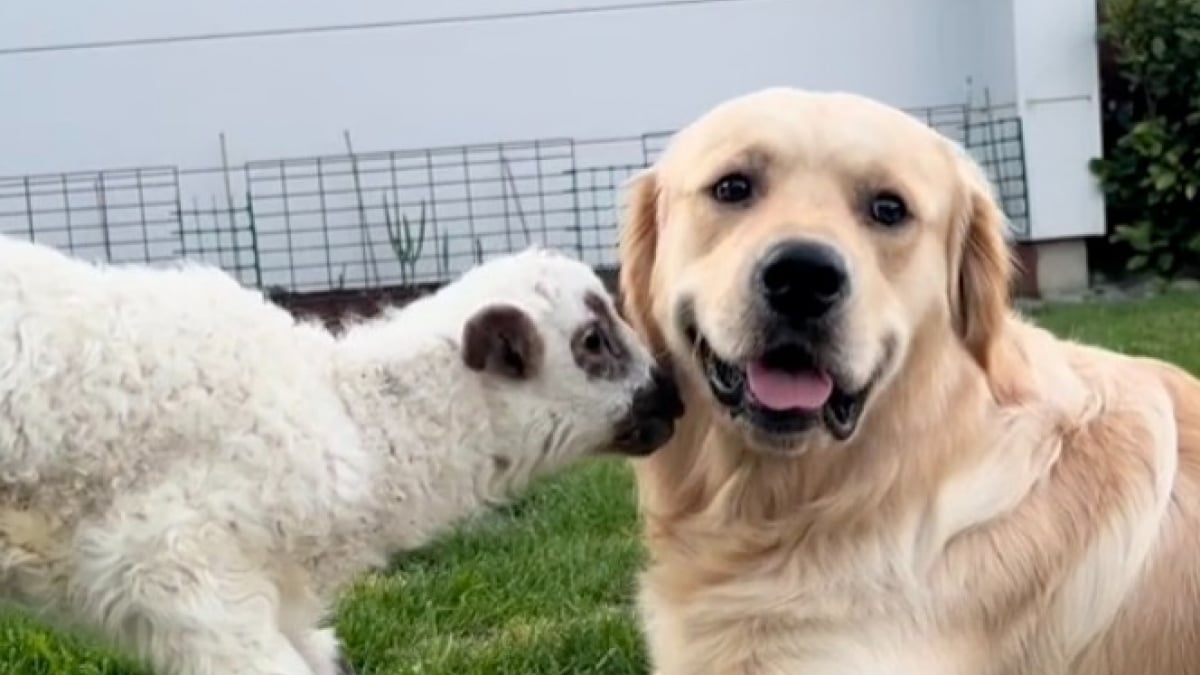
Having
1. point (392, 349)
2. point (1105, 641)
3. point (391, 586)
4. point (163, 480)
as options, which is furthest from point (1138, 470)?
point (391, 586)

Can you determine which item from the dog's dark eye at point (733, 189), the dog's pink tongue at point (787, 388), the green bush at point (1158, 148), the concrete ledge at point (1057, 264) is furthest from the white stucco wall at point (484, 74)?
the dog's pink tongue at point (787, 388)

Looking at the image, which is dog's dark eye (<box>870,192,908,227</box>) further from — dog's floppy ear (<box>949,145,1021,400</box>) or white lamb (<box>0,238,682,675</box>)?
white lamb (<box>0,238,682,675</box>)

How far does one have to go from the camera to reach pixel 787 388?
2988 mm

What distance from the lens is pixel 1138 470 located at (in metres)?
3.04

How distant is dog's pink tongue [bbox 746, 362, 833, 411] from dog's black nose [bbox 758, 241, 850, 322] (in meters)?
0.13

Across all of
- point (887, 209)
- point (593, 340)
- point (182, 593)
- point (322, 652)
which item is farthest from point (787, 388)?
point (322, 652)

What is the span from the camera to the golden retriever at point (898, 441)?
2.96 m

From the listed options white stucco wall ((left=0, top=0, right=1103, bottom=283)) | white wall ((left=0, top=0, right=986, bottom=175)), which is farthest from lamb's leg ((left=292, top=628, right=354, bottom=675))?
white wall ((left=0, top=0, right=986, bottom=175))

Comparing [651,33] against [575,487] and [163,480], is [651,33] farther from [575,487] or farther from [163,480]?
[163,480]

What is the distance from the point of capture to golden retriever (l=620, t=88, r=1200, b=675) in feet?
9.72

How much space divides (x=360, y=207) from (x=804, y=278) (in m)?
7.65

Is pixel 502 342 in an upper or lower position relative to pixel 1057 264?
upper

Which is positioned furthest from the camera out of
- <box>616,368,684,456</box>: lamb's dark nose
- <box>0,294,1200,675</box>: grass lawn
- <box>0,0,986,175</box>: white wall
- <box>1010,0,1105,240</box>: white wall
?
<box>0,0,986,175</box>: white wall

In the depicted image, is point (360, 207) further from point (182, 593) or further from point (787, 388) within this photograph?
point (787, 388)
